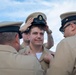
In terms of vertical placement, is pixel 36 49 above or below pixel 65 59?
below

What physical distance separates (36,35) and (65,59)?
1.75 m

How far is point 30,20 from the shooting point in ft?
16.8

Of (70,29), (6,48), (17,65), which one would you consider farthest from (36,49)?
(17,65)

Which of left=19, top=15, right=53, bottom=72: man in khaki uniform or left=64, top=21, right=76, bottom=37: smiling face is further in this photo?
left=19, top=15, right=53, bottom=72: man in khaki uniform

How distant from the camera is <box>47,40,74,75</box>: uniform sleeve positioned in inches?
137

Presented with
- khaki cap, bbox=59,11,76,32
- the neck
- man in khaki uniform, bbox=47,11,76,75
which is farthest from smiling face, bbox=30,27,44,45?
man in khaki uniform, bbox=47,11,76,75

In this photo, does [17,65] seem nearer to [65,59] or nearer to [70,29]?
[65,59]

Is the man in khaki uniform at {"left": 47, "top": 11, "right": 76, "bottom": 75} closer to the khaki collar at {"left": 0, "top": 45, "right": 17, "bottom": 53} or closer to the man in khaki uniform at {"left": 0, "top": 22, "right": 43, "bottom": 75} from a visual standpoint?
the man in khaki uniform at {"left": 0, "top": 22, "right": 43, "bottom": 75}

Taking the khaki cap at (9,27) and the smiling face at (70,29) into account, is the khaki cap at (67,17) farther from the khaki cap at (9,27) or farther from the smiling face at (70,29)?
the khaki cap at (9,27)

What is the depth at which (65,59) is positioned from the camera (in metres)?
3.49

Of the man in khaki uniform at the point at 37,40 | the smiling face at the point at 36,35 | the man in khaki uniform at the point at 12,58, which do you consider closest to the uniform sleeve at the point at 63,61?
the man in khaki uniform at the point at 12,58

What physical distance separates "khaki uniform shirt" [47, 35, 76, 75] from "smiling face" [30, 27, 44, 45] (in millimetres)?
1496

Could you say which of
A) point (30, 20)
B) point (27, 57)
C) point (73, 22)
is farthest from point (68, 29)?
point (30, 20)

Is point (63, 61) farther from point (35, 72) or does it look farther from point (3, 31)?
point (3, 31)
